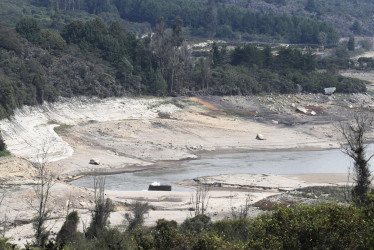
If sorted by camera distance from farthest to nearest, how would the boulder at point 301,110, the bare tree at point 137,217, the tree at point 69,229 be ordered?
the boulder at point 301,110 < the bare tree at point 137,217 < the tree at point 69,229

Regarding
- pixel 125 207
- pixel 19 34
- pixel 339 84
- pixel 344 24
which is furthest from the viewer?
pixel 344 24

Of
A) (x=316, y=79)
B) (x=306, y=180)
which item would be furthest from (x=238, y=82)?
(x=306, y=180)

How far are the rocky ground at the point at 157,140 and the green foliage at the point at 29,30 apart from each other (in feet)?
42.4

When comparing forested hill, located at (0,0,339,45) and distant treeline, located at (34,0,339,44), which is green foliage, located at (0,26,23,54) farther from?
distant treeline, located at (34,0,339,44)

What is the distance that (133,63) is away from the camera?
281ft

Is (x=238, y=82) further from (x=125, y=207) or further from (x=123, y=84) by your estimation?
(x=125, y=207)

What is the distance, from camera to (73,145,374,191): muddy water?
46750mm

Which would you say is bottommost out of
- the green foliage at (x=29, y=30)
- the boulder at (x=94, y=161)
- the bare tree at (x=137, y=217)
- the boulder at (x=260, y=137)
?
the boulder at (x=260, y=137)

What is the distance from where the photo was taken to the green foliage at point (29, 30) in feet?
261

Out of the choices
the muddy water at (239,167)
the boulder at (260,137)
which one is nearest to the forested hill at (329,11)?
the boulder at (260,137)

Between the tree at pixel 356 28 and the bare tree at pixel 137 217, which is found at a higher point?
the bare tree at pixel 137 217

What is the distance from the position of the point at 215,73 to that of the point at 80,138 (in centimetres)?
3532

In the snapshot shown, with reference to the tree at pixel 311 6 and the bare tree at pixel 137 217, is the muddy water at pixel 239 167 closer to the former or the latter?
the bare tree at pixel 137 217

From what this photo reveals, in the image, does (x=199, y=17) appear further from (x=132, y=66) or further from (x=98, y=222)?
(x=98, y=222)
